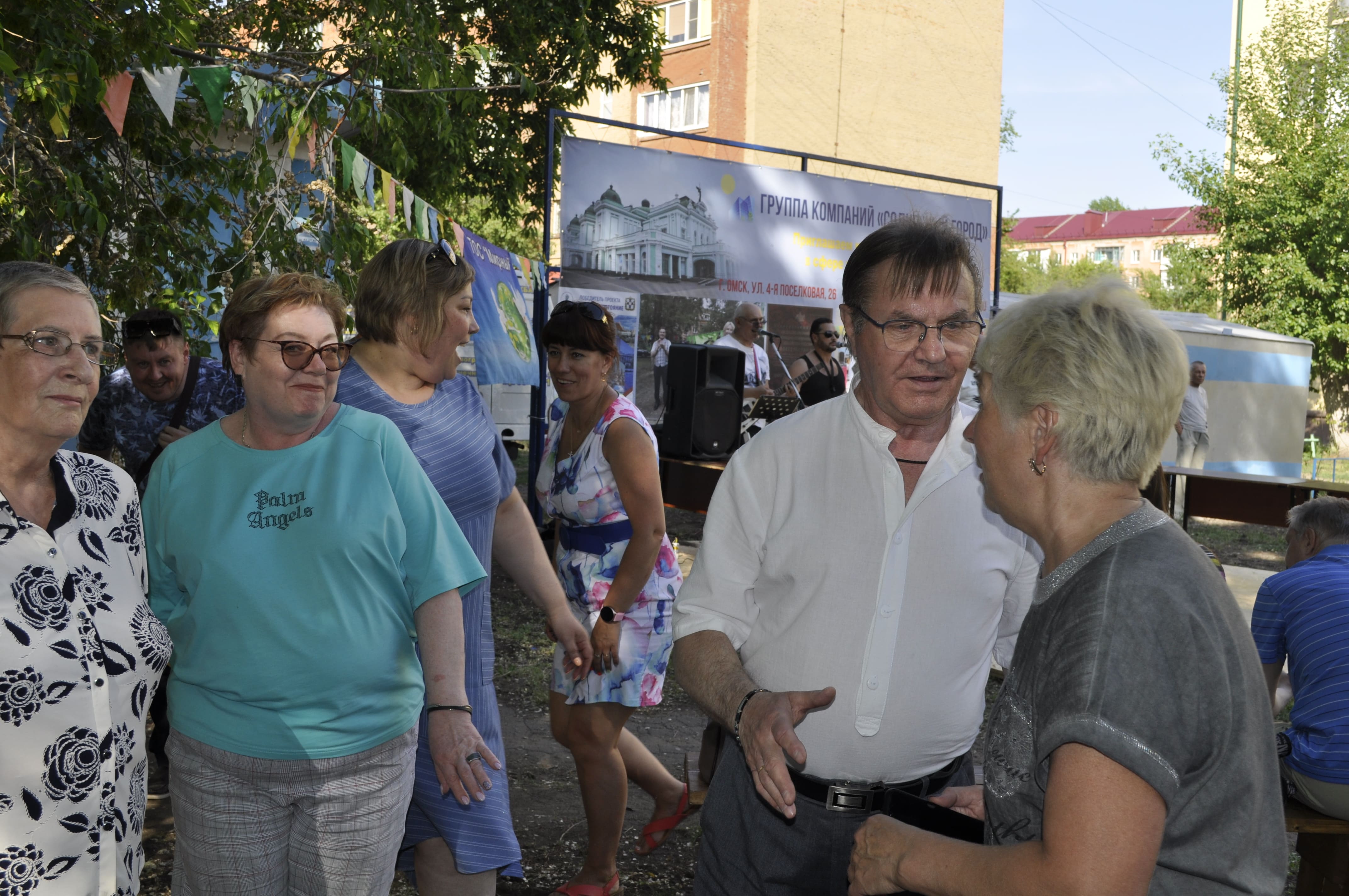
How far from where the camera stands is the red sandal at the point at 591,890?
3469 millimetres

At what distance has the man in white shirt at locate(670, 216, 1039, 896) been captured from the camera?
197 cm

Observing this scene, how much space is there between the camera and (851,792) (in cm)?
196

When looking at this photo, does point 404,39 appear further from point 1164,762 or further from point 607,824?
point 1164,762

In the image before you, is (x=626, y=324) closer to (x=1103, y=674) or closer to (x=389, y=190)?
(x=389, y=190)

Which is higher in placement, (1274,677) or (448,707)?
(448,707)

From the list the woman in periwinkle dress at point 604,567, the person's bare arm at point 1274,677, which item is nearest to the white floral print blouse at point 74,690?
the woman in periwinkle dress at point 604,567

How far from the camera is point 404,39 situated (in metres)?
5.54

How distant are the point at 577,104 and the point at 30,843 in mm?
14968

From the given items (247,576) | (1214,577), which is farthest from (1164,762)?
(247,576)

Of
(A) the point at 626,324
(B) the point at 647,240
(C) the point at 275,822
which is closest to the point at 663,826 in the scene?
(C) the point at 275,822

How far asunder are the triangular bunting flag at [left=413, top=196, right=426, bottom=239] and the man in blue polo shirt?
14.9 ft

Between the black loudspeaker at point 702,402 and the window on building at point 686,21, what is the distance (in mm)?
20340

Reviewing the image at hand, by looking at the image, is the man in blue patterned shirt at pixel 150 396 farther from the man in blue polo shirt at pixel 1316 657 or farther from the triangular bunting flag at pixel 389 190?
the man in blue polo shirt at pixel 1316 657

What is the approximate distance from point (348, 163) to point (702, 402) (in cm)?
327
